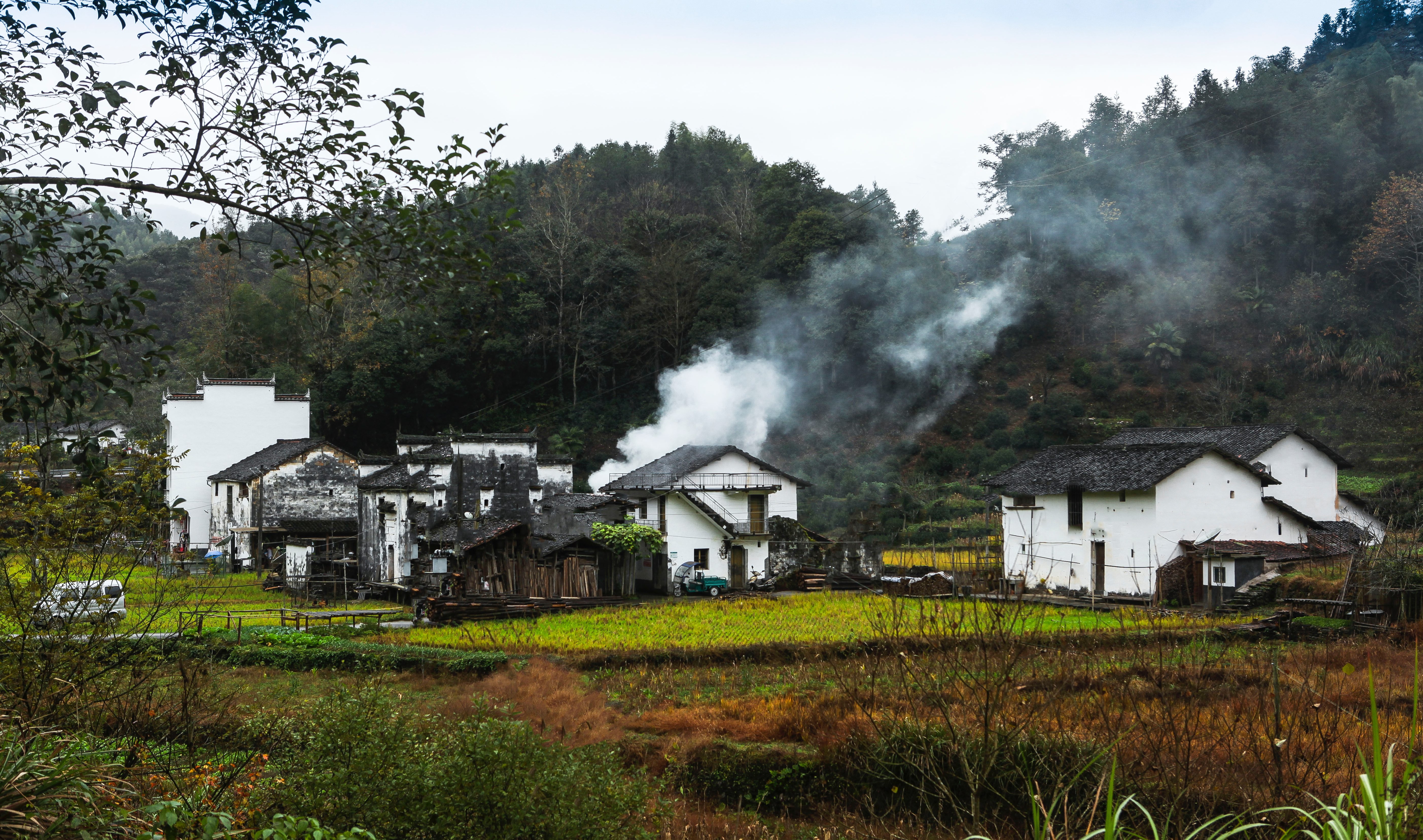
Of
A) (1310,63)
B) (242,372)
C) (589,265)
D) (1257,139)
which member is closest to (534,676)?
(589,265)

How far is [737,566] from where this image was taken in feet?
107

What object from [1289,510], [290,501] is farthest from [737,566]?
[290,501]

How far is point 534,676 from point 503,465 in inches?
618

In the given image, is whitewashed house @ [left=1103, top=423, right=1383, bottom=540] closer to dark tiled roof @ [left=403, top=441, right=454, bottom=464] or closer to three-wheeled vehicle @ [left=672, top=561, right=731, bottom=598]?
three-wheeled vehicle @ [left=672, top=561, right=731, bottom=598]

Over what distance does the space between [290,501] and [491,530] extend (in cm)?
1399

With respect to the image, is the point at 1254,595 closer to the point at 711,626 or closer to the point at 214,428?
the point at 711,626

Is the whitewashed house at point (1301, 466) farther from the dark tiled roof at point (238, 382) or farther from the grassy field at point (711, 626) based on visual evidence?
the dark tiled roof at point (238, 382)

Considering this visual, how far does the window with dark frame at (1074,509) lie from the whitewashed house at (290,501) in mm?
24229

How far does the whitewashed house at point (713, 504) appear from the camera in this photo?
31969 millimetres

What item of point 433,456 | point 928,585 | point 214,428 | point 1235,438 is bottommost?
point 928,585

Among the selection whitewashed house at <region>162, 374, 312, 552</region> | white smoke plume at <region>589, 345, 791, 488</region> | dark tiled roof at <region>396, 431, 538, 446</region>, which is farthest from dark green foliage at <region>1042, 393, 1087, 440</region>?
whitewashed house at <region>162, 374, 312, 552</region>

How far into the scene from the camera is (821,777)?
430 inches

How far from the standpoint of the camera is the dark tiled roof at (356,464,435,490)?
30062 mm

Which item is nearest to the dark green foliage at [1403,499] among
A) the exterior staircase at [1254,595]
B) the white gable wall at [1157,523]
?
the white gable wall at [1157,523]
